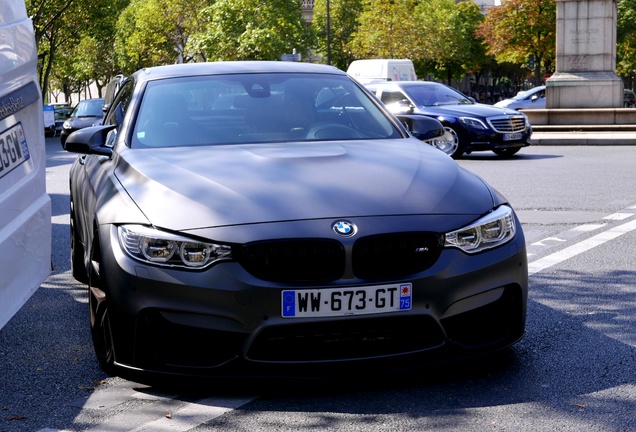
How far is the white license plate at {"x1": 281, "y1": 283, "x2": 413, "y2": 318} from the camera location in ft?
14.5

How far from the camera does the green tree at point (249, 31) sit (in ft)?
235

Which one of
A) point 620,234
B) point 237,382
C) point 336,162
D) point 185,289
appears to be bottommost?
point 620,234

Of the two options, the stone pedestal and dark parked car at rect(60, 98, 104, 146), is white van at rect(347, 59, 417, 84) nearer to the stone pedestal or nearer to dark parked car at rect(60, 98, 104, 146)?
dark parked car at rect(60, 98, 104, 146)

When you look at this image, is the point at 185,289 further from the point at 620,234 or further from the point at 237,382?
the point at 620,234

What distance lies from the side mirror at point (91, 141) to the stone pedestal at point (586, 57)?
23.0 metres

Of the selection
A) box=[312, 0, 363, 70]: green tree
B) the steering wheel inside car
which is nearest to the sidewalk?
the steering wheel inside car

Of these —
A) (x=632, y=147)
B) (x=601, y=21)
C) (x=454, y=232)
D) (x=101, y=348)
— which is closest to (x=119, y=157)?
(x=101, y=348)

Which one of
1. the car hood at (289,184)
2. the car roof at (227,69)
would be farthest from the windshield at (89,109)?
the car hood at (289,184)

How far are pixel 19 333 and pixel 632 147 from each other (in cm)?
1794

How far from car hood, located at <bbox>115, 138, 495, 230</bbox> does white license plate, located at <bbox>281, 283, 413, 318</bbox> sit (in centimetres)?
33

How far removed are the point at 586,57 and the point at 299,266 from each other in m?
24.8

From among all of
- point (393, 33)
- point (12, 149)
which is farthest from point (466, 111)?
point (393, 33)

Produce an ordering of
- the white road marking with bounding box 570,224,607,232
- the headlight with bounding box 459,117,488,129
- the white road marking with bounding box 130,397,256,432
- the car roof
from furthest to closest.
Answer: the headlight with bounding box 459,117,488,129 → the white road marking with bounding box 570,224,607,232 → the car roof → the white road marking with bounding box 130,397,256,432

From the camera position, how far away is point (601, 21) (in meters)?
27.9
